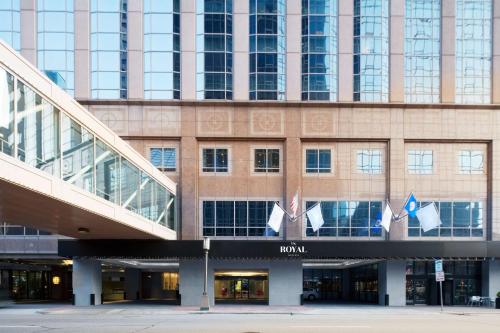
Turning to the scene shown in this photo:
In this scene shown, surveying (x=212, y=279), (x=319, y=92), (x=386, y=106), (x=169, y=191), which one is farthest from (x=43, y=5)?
(x=386, y=106)

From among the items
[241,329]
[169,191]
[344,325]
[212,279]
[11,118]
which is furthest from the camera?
[212,279]

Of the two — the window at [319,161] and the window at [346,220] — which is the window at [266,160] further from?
the window at [346,220]

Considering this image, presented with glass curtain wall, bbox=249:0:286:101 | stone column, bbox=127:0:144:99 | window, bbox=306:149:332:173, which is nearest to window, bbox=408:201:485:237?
window, bbox=306:149:332:173

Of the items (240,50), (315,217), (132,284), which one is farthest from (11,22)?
(315,217)

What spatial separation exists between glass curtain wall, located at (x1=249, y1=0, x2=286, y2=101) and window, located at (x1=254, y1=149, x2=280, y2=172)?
3.66 metres

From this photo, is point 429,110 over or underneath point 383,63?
underneath

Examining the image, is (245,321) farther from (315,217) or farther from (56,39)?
(56,39)

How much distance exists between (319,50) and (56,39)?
1801 centimetres

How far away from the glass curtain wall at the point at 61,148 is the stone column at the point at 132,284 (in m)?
21.2

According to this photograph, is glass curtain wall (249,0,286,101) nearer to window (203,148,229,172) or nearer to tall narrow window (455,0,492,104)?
window (203,148,229,172)

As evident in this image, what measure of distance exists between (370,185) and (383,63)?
8401 millimetres

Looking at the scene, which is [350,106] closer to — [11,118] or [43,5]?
[43,5]

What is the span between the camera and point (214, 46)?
35156mm

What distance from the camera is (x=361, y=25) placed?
3525cm
